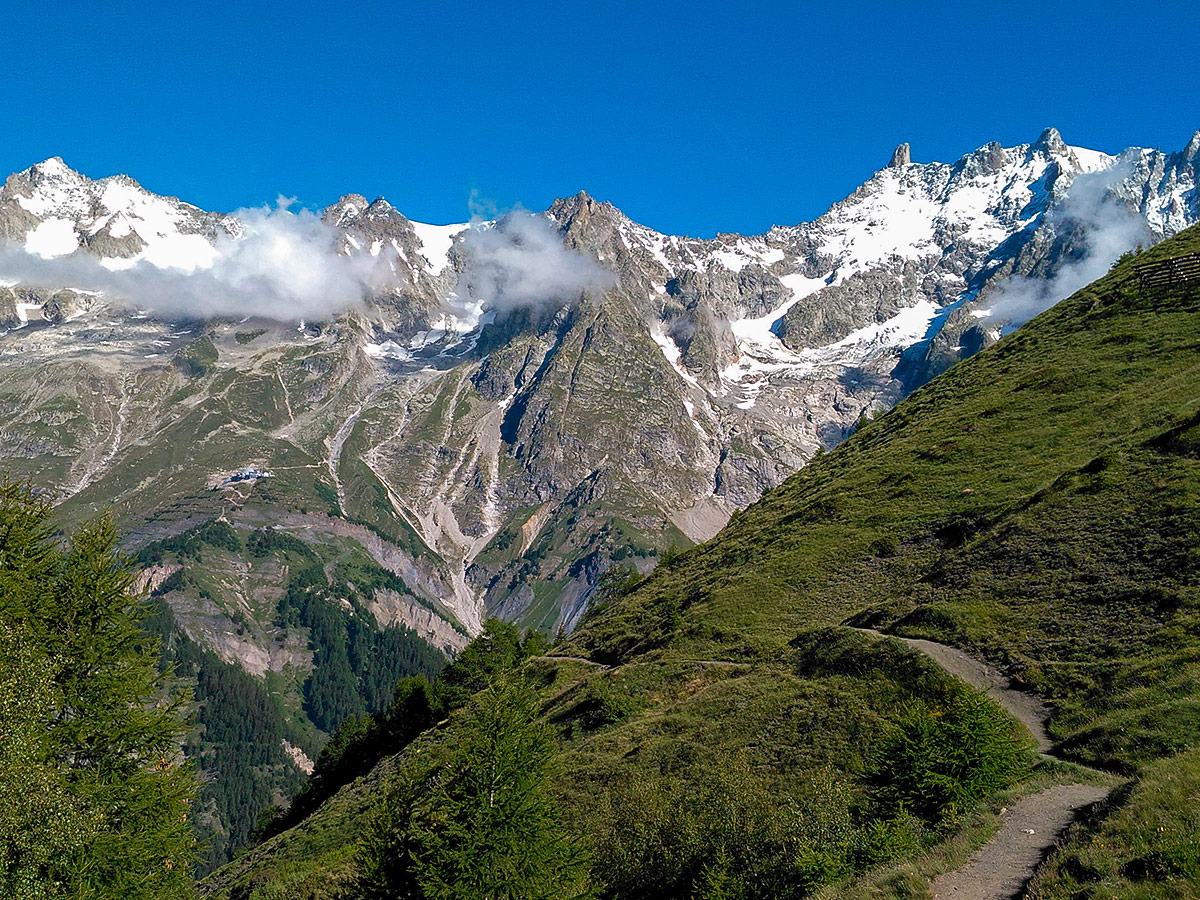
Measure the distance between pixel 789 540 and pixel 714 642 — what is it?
18.3m

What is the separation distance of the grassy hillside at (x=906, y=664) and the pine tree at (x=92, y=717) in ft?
47.8

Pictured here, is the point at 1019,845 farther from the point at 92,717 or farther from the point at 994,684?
the point at 92,717

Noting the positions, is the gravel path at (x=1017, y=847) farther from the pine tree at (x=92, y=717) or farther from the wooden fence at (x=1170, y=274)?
the wooden fence at (x=1170, y=274)

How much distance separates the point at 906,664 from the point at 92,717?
34.5 metres

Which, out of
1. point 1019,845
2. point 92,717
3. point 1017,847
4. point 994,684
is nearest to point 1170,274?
point 994,684

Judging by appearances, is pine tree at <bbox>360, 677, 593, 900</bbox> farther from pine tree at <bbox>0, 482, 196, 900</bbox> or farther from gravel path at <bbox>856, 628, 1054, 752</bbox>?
gravel path at <bbox>856, 628, 1054, 752</bbox>

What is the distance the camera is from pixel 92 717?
26.7 m

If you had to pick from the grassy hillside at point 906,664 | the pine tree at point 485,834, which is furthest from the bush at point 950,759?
the pine tree at point 485,834

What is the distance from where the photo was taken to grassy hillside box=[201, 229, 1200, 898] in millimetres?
26453

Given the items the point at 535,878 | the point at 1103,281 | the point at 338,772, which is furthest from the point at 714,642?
the point at 1103,281

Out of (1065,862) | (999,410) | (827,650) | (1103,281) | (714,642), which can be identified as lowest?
(1065,862)

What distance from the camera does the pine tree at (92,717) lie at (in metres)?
24.1

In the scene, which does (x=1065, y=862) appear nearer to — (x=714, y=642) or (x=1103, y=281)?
(x=714, y=642)

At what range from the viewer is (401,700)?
102 m
